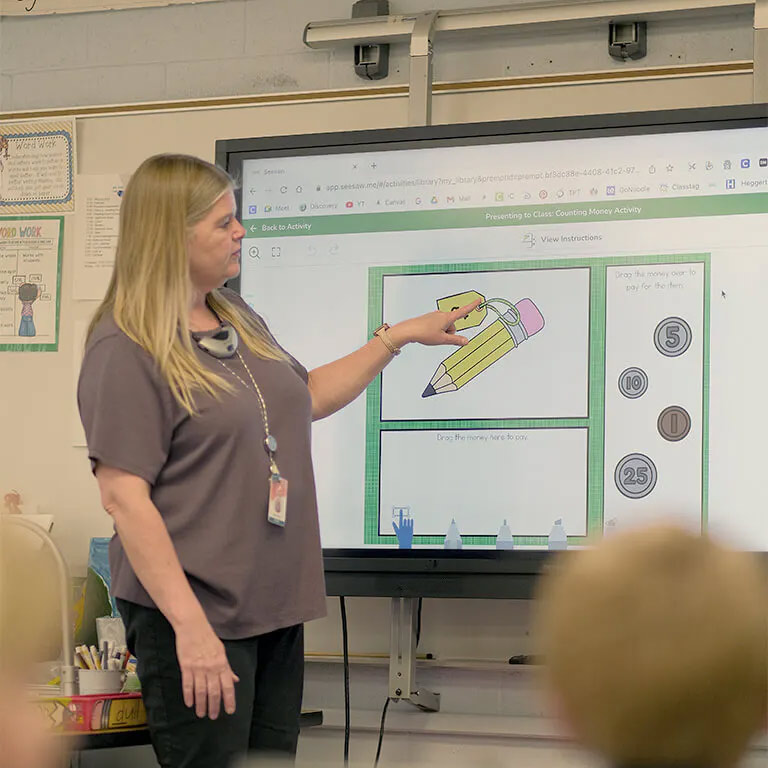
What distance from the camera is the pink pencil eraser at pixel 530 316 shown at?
8.55 ft

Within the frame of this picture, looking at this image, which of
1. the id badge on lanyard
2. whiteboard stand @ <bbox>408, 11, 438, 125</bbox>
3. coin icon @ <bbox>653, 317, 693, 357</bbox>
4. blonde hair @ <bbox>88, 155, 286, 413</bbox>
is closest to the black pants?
the id badge on lanyard

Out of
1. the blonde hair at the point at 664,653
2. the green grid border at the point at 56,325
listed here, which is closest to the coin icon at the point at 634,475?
the green grid border at the point at 56,325

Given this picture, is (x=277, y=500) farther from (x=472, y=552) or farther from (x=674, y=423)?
(x=674, y=423)

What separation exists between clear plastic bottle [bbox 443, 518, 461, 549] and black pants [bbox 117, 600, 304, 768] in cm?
79

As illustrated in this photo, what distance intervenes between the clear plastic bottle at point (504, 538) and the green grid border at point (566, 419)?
0.6 inches

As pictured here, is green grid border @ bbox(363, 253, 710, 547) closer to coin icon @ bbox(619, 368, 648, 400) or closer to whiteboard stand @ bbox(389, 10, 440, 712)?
coin icon @ bbox(619, 368, 648, 400)

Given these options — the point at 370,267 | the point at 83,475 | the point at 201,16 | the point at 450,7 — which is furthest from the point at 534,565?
the point at 201,16

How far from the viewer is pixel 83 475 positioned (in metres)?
3.04

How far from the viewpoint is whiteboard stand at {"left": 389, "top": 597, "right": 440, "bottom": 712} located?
2.62 m

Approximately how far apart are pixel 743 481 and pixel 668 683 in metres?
1.91

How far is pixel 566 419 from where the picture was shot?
2.57m

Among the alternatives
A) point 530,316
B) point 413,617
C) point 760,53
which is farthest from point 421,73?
point 413,617

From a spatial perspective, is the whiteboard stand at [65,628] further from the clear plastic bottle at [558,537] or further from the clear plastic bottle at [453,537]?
the clear plastic bottle at [558,537]

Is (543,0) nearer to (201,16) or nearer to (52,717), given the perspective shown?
(201,16)
